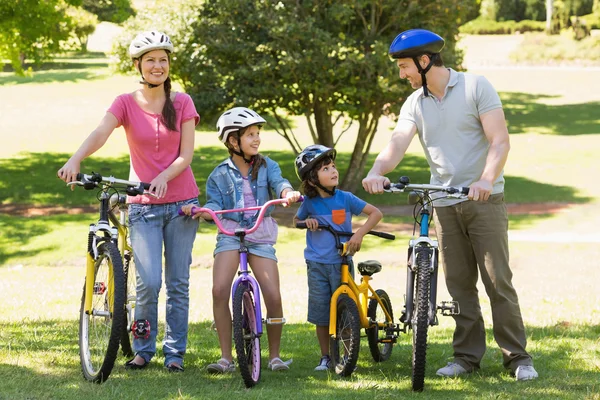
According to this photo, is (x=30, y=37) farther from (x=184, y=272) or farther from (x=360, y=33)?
(x=184, y=272)

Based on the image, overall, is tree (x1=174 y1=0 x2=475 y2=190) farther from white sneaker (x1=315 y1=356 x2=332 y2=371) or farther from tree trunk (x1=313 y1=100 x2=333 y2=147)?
white sneaker (x1=315 y1=356 x2=332 y2=371)

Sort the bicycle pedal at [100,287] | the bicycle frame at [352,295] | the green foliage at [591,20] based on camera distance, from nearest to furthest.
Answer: the bicycle pedal at [100,287], the bicycle frame at [352,295], the green foliage at [591,20]

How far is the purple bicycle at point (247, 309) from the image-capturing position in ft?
19.2

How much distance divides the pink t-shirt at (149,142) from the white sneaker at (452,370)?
80.8 inches

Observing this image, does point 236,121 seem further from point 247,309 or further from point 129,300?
point 129,300

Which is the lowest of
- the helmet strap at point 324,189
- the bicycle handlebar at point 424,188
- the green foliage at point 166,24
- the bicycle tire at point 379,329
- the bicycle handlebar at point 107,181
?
the bicycle tire at point 379,329

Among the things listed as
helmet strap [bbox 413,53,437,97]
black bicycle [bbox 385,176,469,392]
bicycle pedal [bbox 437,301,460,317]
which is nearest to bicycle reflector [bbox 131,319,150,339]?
black bicycle [bbox 385,176,469,392]

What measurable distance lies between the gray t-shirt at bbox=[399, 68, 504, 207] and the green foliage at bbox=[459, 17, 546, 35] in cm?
5972

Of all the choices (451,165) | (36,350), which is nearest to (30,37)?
(36,350)

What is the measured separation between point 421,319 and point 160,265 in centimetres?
177

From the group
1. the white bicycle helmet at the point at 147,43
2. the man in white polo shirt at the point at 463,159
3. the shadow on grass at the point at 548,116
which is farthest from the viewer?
the shadow on grass at the point at 548,116

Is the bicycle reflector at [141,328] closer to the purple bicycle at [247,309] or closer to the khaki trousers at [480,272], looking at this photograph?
the purple bicycle at [247,309]

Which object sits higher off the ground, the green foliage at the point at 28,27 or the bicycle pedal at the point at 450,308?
the green foliage at the point at 28,27

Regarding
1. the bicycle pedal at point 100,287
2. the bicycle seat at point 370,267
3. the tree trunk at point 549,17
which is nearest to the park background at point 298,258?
the bicycle pedal at point 100,287
